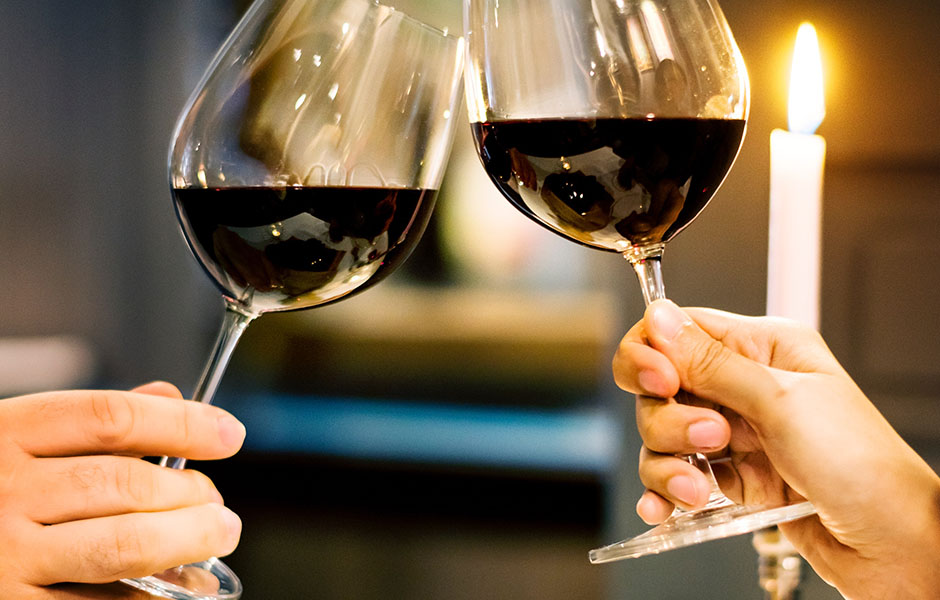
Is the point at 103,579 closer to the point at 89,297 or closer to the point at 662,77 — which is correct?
the point at 662,77

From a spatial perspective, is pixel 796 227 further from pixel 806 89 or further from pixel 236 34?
pixel 236 34

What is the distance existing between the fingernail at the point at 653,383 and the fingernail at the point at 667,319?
0.09ft

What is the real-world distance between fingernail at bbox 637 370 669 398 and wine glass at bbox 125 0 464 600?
179 mm

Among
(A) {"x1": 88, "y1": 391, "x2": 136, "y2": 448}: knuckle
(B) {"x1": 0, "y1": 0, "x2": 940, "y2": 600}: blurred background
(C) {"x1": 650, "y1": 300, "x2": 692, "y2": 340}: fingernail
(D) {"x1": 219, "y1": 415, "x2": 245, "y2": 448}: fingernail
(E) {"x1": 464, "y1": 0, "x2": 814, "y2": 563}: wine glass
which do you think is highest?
(E) {"x1": 464, "y1": 0, "x2": 814, "y2": 563}: wine glass

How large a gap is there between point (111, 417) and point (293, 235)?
0.42 ft

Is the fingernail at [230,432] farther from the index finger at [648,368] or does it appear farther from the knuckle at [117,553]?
the index finger at [648,368]

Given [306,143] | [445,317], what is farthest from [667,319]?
[445,317]

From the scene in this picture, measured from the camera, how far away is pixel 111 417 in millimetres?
492

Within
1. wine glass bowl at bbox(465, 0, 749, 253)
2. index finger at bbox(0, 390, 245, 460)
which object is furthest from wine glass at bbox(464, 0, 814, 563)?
index finger at bbox(0, 390, 245, 460)

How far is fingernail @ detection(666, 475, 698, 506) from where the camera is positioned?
569 mm

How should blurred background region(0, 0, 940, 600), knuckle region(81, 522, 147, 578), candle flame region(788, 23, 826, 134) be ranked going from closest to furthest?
knuckle region(81, 522, 147, 578) → candle flame region(788, 23, 826, 134) → blurred background region(0, 0, 940, 600)

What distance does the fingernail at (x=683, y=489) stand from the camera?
0.57 m

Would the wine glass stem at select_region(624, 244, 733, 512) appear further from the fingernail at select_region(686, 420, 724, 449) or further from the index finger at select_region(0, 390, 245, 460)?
the index finger at select_region(0, 390, 245, 460)

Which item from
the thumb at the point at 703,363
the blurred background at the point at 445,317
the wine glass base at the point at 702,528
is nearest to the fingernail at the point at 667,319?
the thumb at the point at 703,363
